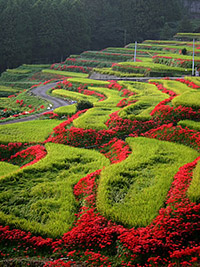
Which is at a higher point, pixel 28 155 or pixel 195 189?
pixel 195 189

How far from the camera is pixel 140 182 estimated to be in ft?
34.4

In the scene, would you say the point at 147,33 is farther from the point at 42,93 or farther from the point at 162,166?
the point at 162,166

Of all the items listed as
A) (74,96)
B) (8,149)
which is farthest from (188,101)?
(74,96)

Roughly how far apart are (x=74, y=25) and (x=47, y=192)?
58.5 metres

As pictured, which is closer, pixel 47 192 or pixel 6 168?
pixel 47 192

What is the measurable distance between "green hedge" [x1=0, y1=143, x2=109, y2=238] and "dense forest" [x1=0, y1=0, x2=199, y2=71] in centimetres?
4657

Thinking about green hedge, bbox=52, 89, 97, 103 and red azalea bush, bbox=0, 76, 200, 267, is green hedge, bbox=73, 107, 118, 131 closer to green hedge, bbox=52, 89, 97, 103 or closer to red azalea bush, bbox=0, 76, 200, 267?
red azalea bush, bbox=0, 76, 200, 267

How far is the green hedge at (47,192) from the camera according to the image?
9133mm

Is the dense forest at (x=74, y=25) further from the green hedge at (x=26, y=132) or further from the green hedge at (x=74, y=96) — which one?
the green hedge at (x=26, y=132)

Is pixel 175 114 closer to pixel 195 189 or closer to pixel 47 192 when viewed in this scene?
pixel 195 189

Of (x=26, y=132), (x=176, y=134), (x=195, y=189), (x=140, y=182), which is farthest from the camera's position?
(x=26, y=132)

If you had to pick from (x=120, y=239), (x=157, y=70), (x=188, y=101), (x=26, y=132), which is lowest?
(x=120, y=239)

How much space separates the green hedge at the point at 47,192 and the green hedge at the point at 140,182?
42.3 inches

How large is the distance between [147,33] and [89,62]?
81.1 ft
